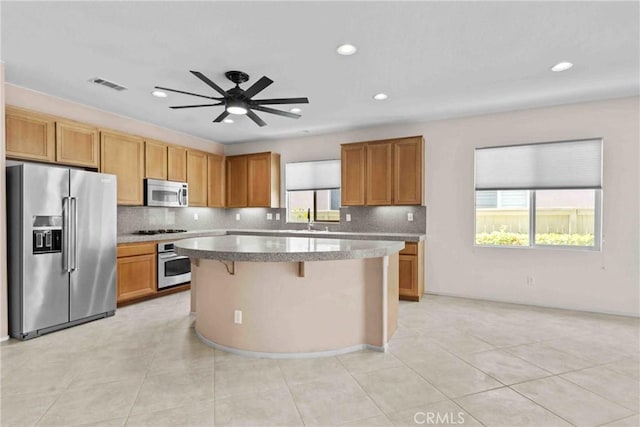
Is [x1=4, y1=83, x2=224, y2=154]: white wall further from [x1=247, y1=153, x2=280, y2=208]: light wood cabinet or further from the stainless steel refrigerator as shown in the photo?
[x1=247, y1=153, x2=280, y2=208]: light wood cabinet

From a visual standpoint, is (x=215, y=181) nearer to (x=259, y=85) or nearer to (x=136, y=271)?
(x=136, y=271)

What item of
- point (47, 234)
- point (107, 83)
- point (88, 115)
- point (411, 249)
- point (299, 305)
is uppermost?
point (107, 83)

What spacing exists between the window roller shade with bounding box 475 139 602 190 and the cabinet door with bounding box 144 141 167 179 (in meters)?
4.80

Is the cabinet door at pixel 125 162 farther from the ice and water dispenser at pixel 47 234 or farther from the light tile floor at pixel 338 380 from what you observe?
the light tile floor at pixel 338 380

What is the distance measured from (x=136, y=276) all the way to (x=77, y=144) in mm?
1834

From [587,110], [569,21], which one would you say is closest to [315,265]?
[569,21]

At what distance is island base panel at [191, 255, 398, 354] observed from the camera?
282 centimetres

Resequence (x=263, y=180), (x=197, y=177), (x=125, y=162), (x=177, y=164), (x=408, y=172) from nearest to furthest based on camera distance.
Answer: (x=125, y=162) < (x=408, y=172) < (x=177, y=164) < (x=197, y=177) < (x=263, y=180)

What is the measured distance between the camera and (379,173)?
5.21 m

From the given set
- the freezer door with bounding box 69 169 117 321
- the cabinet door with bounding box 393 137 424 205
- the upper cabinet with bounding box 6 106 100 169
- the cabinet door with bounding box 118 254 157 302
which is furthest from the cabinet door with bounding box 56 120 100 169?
the cabinet door with bounding box 393 137 424 205

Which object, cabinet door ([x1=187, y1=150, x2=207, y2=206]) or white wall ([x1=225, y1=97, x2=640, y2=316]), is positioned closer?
white wall ([x1=225, y1=97, x2=640, y2=316])

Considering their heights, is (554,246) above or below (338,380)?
above

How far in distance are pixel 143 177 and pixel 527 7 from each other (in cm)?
494

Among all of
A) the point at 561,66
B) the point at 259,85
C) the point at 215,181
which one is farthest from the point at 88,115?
the point at 561,66
